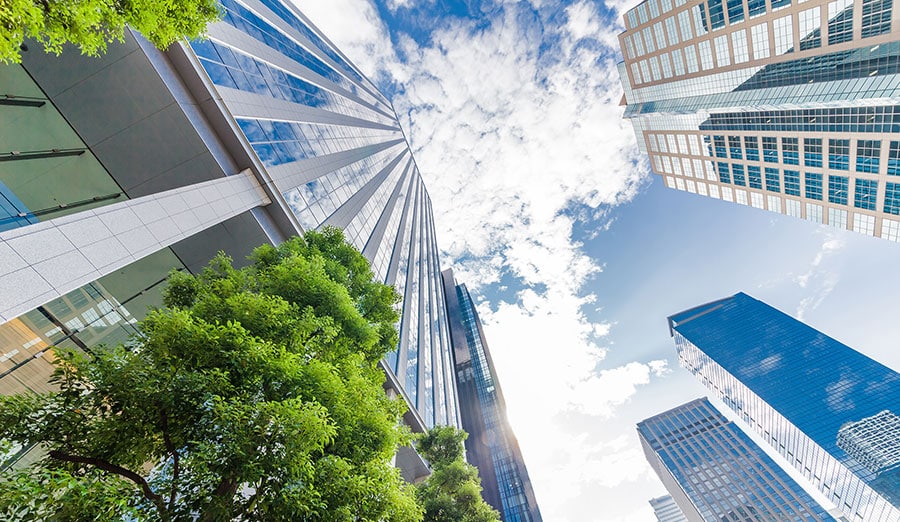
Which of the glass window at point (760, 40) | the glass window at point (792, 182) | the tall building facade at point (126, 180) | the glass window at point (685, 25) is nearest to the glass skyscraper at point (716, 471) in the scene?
the glass window at point (792, 182)

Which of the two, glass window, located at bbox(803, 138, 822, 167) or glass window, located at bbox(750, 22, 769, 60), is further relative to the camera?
glass window, located at bbox(803, 138, 822, 167)

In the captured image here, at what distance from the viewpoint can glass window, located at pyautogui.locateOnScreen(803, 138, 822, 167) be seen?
51.1 metres

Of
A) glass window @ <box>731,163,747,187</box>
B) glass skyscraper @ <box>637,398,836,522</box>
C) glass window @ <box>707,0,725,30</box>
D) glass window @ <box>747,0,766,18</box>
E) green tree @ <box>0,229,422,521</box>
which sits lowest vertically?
glass skyscraper @ <box>637,398,836,522</box>

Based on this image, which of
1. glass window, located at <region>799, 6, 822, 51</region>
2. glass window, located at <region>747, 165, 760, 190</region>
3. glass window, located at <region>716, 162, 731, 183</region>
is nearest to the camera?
glass window, located at <region>799, 6, 822, 51</region>

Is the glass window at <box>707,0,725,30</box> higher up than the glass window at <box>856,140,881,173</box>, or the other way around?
the glass window at <box>707,0,725,30</box>

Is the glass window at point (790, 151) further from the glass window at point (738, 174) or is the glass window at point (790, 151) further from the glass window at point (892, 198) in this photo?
the glass window at point (892, 198)

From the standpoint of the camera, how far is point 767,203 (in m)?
63.2

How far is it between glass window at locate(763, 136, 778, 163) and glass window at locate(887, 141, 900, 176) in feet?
45.2

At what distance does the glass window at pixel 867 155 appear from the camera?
44.6m

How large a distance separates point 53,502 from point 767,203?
84.0m

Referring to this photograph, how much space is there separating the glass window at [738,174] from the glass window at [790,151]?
7.38 meters

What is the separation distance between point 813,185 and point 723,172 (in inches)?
564

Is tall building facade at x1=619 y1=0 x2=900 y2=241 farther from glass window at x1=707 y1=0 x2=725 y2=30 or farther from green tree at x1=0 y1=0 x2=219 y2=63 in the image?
green tree at x1=0 y1=0 x2=219 y2=63

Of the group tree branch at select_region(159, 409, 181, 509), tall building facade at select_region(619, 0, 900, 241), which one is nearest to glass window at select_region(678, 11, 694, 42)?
tall building facade at select_region(619, 0, 900, 241)
